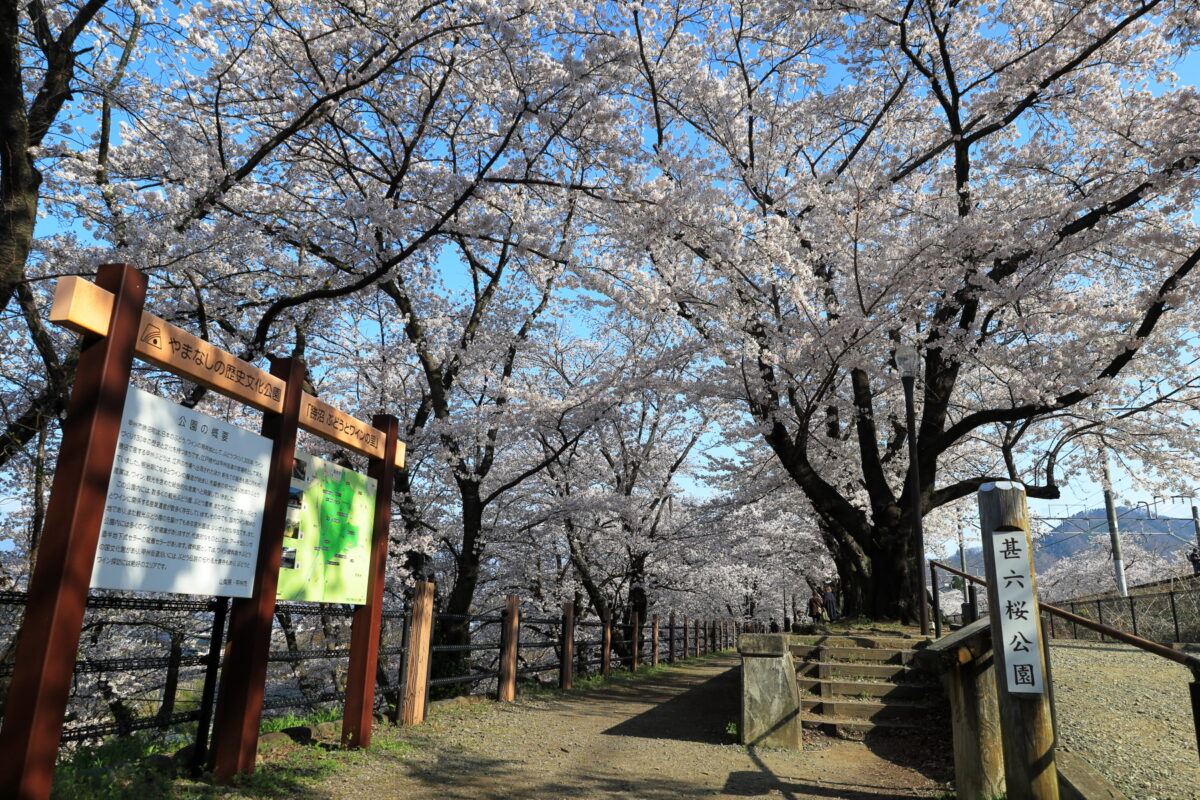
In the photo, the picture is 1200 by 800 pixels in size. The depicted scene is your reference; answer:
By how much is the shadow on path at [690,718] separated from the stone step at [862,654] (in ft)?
3.88

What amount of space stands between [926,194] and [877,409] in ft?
17.8

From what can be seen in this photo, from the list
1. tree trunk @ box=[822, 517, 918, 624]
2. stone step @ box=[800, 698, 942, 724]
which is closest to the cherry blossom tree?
tree trunk @ box=[822, 517, 918, 624]

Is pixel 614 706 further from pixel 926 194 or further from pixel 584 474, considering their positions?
pixel 926 194

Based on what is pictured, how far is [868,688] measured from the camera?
8453 millimetres

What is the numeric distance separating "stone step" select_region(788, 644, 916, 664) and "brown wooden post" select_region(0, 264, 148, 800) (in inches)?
312

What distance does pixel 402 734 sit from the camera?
700cm

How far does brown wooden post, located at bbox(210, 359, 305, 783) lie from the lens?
4855 mm

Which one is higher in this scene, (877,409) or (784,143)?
(784,143)

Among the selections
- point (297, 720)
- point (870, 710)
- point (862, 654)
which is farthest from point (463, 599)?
point (870, 710)

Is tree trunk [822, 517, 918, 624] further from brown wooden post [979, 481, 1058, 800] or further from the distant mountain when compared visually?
brown wooden post [979, 481, 1058, 800]

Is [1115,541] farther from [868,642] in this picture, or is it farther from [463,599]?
[463,599]

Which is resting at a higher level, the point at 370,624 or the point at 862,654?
the point at 370,624

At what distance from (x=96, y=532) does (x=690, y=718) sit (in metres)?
7.60

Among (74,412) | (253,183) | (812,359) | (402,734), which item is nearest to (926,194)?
(812,359)
